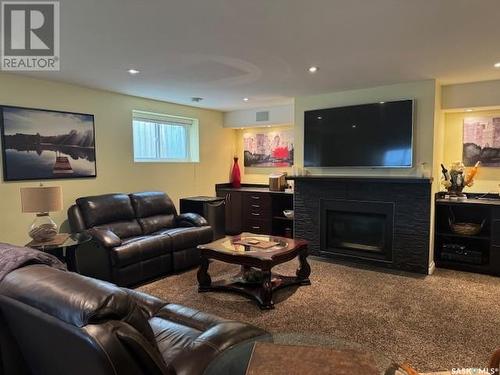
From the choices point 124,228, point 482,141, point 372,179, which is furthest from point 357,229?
point 124,228

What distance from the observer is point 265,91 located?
4609 millimetres

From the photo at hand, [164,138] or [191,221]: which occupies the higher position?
[164,138]

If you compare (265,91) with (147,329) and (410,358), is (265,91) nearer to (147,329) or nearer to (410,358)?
(410,358)

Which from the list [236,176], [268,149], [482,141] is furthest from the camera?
[236,176]

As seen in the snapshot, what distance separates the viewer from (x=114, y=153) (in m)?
4.70

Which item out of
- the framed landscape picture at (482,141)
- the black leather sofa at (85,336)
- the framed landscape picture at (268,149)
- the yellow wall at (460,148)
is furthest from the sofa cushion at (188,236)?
the framed landscape picture at (482,141)

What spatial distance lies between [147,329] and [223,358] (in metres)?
0.41

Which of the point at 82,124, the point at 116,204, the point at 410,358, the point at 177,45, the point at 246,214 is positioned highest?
the point at 177,45

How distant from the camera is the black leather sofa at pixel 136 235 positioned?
139 inches

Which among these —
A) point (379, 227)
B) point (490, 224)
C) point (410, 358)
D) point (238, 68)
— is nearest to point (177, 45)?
point (238, 68)

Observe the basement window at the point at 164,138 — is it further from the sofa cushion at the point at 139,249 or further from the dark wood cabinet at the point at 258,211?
the sofa cushion at the point at 139,249

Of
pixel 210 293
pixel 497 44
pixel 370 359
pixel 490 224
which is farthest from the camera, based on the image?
pixel 490 224

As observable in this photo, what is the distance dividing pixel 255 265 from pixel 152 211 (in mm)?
2105

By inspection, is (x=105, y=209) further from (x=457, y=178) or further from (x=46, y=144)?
(x=457, y=178)
